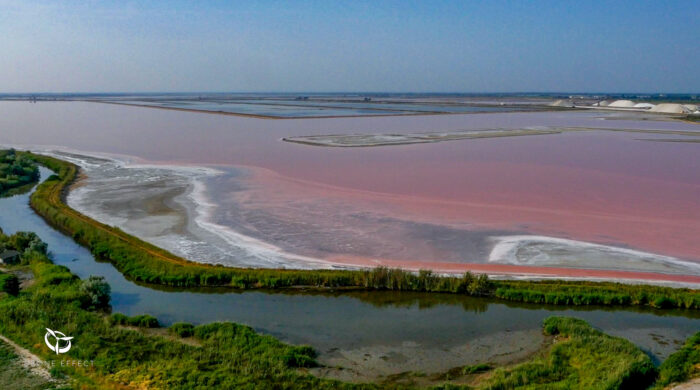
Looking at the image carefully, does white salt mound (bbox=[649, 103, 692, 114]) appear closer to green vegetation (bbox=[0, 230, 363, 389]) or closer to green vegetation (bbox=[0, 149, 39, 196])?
green vegetation (bbox=[0, 149, 39, 196])

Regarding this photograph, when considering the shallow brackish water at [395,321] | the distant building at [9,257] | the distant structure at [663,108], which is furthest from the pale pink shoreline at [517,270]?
the distant structure at [663,108]

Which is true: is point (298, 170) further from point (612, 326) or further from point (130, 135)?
point (130, 135)

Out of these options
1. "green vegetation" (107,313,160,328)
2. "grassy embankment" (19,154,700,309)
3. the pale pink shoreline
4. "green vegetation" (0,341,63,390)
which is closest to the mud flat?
the pale pink shoreline

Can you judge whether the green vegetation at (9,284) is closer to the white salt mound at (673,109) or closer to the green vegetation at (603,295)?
the green vegetation at (603,295)

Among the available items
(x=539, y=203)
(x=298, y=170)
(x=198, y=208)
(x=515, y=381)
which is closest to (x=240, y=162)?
(x=298, y=170)

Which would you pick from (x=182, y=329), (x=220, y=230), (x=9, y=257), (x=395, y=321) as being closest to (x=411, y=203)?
(x=220, y=230)
